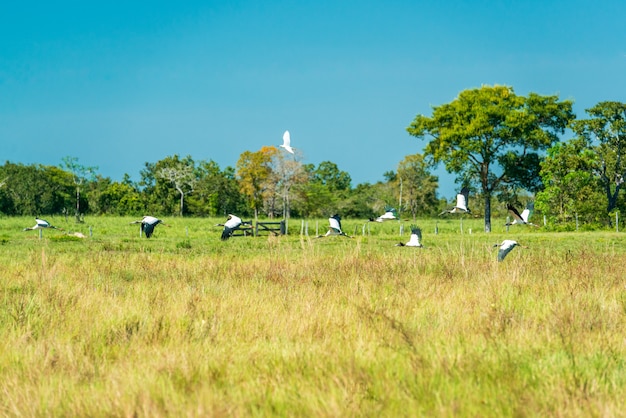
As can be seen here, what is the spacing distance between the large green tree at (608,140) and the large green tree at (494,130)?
3.61 meters

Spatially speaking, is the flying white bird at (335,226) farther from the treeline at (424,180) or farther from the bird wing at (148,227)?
the treeline at (424,180)

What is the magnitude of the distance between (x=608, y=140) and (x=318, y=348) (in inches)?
1866

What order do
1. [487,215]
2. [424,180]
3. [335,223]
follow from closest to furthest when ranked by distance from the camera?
[335,223]
[487,215]
[424,180]

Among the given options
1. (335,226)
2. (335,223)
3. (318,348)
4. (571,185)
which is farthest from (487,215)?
(318,348)

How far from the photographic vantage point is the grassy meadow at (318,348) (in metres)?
3.86

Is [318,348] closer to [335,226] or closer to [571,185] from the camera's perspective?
[335,226]

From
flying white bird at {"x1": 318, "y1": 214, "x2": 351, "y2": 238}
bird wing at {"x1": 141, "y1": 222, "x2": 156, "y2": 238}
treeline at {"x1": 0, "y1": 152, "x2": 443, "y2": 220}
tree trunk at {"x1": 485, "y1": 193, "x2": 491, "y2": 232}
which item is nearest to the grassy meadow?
flying white bird at {"x1": 318, "y1": 214, "x2": 351, "y2": 238}

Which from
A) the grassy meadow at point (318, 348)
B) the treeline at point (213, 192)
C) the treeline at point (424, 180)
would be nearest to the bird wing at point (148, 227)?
the grassy meadow at point (318, 348)

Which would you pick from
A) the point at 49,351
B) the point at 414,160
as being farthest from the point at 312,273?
the point at 414,160

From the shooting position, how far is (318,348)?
501 cm

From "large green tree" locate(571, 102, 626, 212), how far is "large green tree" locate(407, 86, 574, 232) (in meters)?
3.61

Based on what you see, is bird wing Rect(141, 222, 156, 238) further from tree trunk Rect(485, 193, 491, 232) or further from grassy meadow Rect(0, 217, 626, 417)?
tree trunk Rect(485, 193, 491, 232)

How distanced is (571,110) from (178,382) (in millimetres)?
53123

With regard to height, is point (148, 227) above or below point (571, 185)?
below
